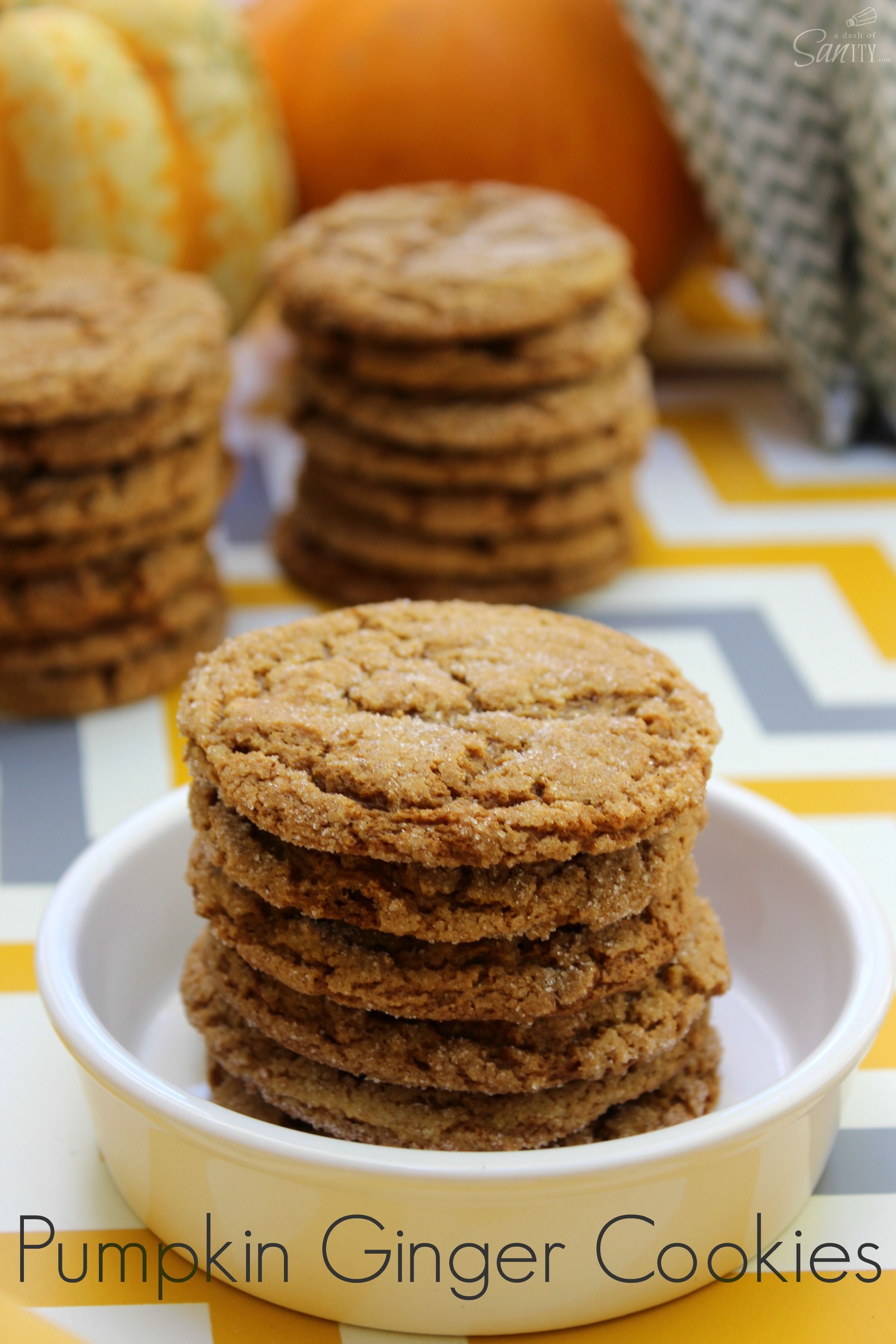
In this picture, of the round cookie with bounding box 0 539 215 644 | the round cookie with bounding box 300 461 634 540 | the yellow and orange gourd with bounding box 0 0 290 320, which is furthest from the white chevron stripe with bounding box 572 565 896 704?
the yellow and orange gourd with bounding box 0 0 290 320

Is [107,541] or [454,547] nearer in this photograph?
[107,541]

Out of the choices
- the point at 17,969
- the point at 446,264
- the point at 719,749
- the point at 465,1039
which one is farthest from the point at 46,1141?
the point at 446,264

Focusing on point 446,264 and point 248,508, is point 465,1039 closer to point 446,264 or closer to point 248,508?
point 446,264

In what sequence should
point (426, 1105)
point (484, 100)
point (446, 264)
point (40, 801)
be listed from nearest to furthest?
point (426, 1105) → point (40, 801) → point (446, 264) → point (484, 100)

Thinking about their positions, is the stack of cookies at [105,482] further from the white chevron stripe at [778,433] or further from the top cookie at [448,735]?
the white chevron stripe at [778,433]

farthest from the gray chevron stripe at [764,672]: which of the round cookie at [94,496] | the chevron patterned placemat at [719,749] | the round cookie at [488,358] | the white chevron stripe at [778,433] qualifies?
the round cookie at [94,496]

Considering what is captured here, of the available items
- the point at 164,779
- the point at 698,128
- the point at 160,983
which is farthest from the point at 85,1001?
the point at 698,128
